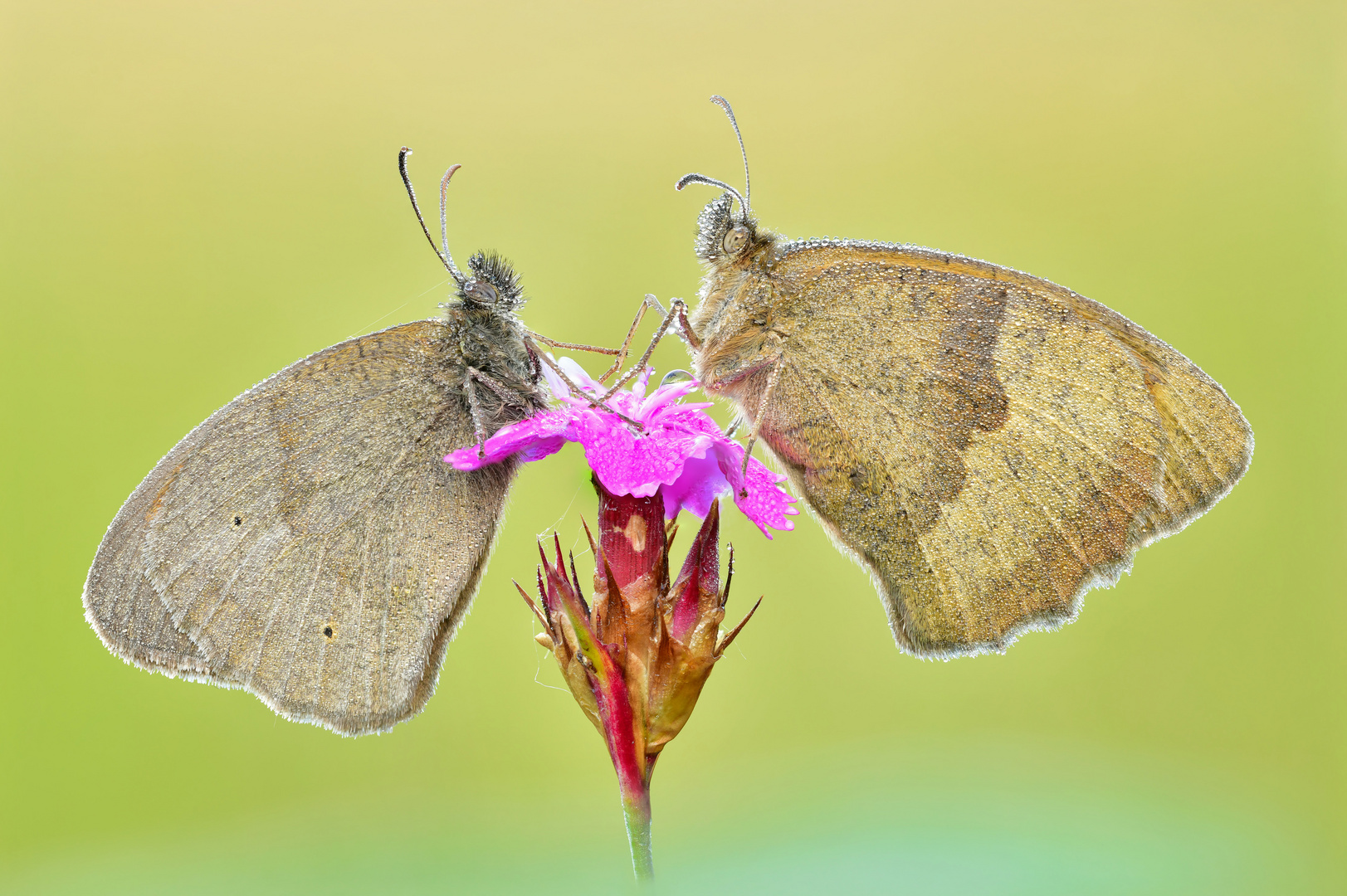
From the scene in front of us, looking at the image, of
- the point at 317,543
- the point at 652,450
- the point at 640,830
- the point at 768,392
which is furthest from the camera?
the point at 768,392

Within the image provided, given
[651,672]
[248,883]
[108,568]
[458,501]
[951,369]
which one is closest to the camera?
[248,883]

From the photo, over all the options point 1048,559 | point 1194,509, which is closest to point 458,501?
point 1048,559

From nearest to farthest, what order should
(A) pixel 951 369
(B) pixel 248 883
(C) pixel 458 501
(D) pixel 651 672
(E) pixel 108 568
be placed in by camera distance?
(B) pixel 248 883 → (D) pixel 651 672 → (E) pixel 108 568 → (C) pixel 458 501 → (A) pixel 951 369

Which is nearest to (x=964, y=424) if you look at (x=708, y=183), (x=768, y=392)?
(x=768, y=392)

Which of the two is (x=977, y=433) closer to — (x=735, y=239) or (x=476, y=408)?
(x=735, y=239)

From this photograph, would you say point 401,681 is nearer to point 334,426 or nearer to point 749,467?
point 334,426

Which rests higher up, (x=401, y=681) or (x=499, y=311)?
(x=499, y=311)

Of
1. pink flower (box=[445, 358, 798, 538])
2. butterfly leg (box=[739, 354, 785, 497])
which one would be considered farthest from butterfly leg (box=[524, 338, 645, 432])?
butterfly leg (box=[739, 354, 785, 497])
